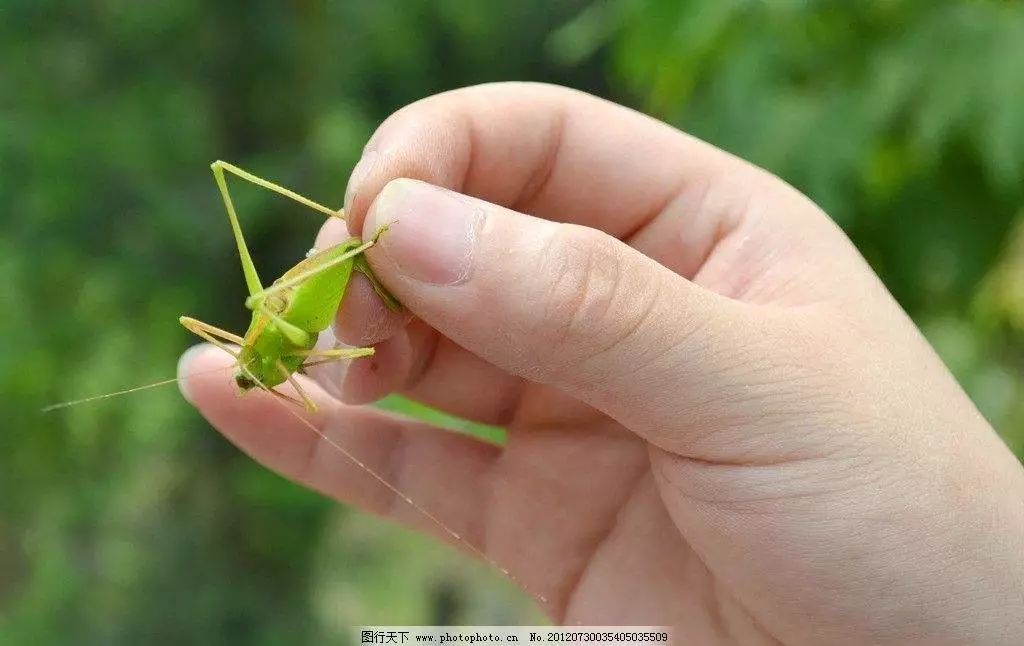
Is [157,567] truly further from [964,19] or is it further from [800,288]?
[964,19]

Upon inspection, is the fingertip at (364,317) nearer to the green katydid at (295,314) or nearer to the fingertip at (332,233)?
the green katydid at (295,314)

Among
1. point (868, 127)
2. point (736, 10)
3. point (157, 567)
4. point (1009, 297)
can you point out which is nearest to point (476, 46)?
point (736, 10)

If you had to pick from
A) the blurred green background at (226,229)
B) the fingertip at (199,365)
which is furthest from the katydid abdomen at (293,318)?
the blurred green background at (226,229)

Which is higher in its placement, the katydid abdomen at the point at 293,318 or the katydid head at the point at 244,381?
the katydid abdomen at the point at 293,318

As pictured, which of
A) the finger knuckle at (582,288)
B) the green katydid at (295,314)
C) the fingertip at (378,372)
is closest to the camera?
the finger knuckle at (582,288)

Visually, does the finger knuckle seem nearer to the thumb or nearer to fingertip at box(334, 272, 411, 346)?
the thumb

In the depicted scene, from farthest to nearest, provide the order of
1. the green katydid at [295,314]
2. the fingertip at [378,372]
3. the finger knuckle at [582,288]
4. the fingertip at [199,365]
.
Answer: the fingertip at [199,365]
the fingertip at [378,372]
the green katydid at [295,314]
the finger knuckle at [582,288]
